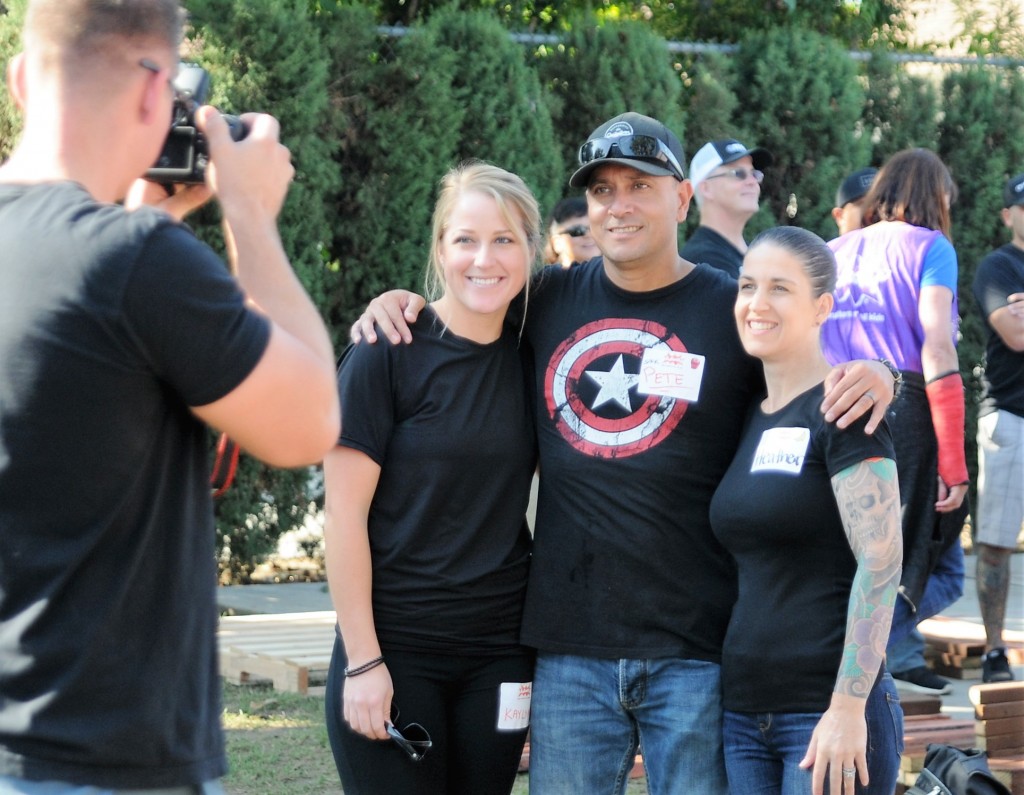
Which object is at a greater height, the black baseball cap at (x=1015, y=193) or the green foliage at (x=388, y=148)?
the green foliage at (x=388, y=148)

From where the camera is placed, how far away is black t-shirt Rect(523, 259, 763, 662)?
2.90 metres

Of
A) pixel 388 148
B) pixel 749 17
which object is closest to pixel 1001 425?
pixel 388 148

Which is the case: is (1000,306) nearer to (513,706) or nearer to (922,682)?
(922,682)

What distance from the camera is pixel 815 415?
2.75 metres

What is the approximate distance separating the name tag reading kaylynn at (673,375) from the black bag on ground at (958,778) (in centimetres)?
132

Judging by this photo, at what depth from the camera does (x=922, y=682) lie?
5.57 meters

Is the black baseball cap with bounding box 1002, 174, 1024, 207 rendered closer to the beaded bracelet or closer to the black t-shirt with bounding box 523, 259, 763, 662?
the black t-shirt with bounding box 523, 259, 763, 662

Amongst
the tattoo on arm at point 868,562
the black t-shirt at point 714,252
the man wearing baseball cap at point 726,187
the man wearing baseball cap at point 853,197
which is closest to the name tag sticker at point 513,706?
the tattoo on arm at point 868,562

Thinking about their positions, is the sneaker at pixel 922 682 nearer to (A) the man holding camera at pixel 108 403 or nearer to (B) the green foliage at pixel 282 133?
(B) the green foliage at pixel 282 133

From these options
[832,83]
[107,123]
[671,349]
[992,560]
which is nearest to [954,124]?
[832,83]

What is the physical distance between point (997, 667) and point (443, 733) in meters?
3.39

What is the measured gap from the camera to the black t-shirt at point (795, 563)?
106 inches

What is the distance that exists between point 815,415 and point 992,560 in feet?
11.3

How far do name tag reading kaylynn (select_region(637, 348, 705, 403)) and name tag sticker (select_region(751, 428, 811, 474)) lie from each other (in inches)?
8.5
